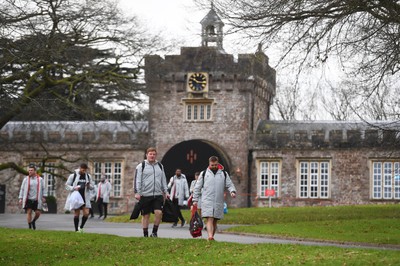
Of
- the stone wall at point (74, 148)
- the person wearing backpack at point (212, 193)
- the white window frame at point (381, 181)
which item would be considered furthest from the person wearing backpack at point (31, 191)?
the white window frame at point (381, 181)

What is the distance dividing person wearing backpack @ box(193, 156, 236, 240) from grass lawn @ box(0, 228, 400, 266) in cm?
52

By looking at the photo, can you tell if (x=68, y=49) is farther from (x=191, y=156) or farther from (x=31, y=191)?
(x=191, y=156)

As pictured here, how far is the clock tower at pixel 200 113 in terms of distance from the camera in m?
46.0

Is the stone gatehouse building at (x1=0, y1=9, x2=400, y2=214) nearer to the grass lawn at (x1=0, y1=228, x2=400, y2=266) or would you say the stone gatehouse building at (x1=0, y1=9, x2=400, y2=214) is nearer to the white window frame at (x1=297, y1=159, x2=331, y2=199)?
the white window frame at (x1=297, y1=159, x2=331, y2=199)

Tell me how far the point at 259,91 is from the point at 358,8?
1162 inches

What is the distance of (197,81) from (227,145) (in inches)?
142

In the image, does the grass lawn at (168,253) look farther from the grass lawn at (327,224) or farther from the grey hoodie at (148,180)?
the grass lawn at (327,224)

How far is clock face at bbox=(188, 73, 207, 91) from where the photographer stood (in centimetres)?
4650

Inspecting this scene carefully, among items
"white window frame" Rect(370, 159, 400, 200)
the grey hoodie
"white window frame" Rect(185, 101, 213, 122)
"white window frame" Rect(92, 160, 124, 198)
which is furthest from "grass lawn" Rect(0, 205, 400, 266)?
"white window frame" Rect(92, 160, 124, 198)

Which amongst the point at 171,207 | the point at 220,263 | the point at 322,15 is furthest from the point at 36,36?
the point at 220,263

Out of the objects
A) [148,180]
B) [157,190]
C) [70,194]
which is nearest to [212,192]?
[157,190]

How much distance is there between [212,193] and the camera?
18.2 m

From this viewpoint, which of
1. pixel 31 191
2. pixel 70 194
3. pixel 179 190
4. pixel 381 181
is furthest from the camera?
pixel 381 181

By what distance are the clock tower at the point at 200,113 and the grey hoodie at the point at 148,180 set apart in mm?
26347
